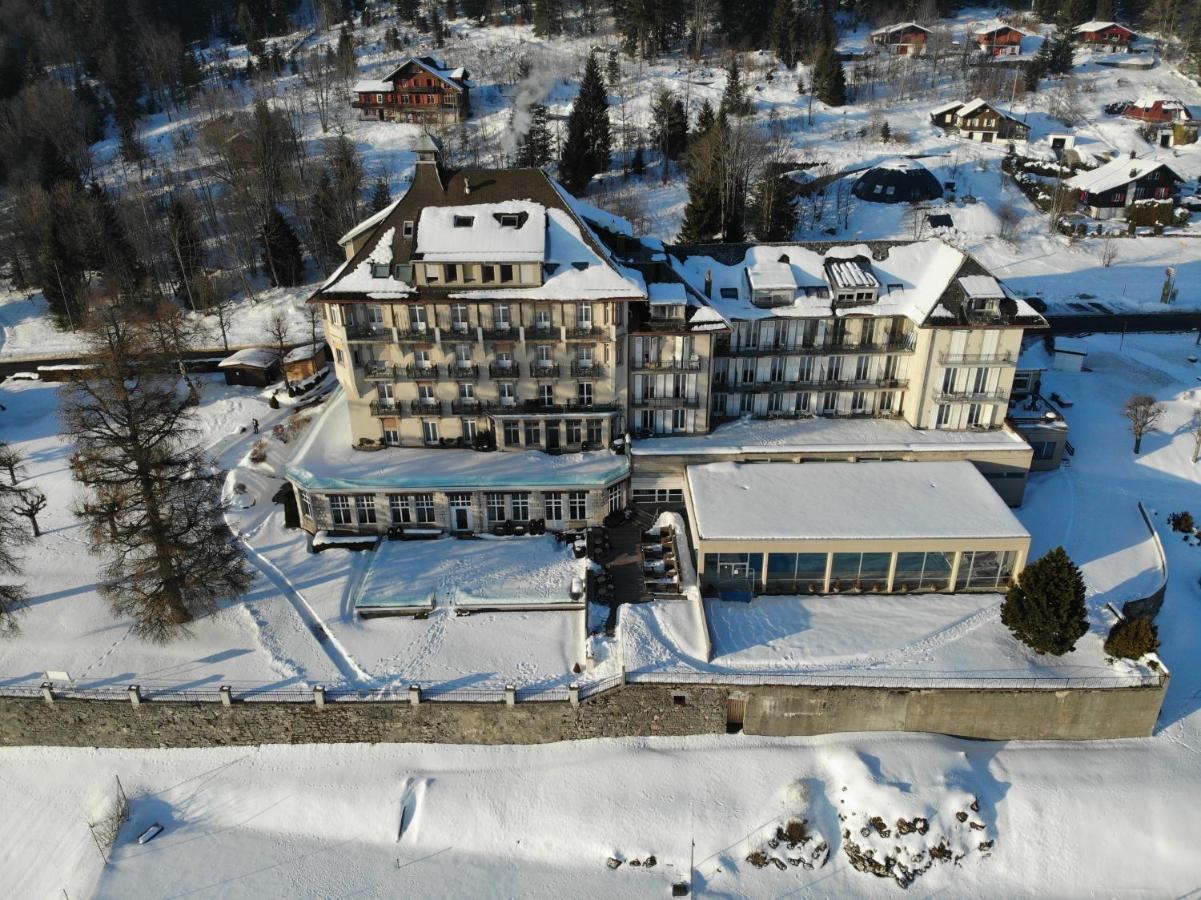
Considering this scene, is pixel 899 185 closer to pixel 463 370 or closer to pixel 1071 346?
pixel 1071 346

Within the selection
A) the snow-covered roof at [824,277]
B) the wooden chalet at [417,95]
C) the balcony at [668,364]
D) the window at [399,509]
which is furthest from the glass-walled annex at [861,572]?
the wooden chalet at [417,95]

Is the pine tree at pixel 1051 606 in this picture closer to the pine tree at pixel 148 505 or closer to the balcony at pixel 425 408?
the balcony at pixel 425 408

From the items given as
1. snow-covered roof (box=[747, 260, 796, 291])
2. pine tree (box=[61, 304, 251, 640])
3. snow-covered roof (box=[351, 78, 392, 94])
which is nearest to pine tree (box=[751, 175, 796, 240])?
snow-covered roof (box=[747, 260, 796, 291])

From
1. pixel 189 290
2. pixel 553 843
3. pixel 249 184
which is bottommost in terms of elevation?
pixel 553 843

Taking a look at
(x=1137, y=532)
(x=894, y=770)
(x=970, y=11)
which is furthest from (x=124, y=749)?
(x=970, y=11)

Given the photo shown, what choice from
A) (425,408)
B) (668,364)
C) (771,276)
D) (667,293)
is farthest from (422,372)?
(771,276)

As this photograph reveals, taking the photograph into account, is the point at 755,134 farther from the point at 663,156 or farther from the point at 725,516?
the point at 725,516

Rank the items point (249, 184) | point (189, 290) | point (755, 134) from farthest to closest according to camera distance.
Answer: point (755, 134)
point (249, 184)
point (189, 290)
